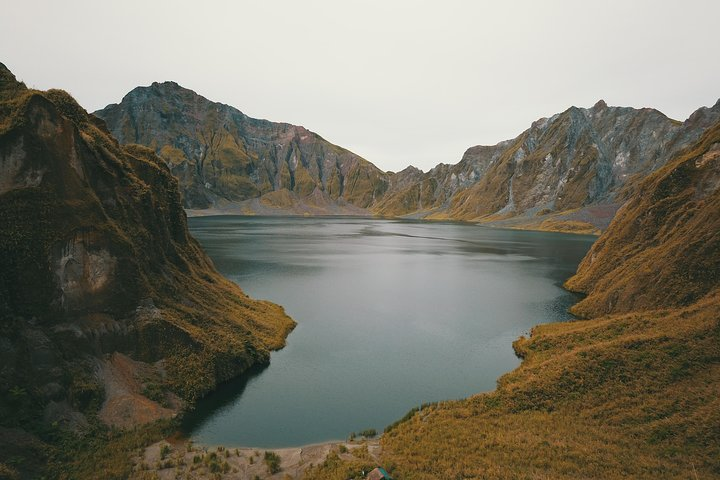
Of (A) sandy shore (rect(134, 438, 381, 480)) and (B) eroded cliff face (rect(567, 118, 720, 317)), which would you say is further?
(B) eroded cliff face (rect(567, 118, 720, 317))

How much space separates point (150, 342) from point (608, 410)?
41146mm

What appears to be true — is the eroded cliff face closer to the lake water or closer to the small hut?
the lake water

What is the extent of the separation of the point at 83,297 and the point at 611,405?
46188 millimetres

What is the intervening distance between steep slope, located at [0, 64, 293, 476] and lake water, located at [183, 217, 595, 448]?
5573 millimetres

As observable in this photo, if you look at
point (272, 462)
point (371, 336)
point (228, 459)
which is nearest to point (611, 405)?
point (272, 462)

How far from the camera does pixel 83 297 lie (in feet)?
122

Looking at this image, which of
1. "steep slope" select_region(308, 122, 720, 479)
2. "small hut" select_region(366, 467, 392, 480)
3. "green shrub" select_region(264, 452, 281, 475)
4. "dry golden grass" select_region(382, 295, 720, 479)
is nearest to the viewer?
"small hut" select_region(366, 467, 392, 480)

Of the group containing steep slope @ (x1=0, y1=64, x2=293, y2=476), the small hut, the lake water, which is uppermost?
steep slope @ (x1=0, y1=64, x2=293, y2=476)

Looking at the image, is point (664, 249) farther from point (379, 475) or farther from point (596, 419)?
point (379, 475)

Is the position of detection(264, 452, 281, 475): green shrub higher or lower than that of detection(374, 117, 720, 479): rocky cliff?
lower

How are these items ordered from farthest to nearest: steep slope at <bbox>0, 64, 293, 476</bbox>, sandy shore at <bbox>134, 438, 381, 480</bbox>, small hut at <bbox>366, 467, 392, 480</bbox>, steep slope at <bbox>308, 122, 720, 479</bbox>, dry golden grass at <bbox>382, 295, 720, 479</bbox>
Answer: steep slope at <bbox>0, 64, 293, 476</bbox> < sandy shore at <bbox>134, 438, 381, 480</bbox> < steep slope at <bbox>308, 122, 720, 479</bbox> < dry golden grass at <bbox>382, 295, 720, 479</bbox> < small hut at <bbox>366, 467, 392, 480</bbox>

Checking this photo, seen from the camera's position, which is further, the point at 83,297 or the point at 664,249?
the point at 664,249

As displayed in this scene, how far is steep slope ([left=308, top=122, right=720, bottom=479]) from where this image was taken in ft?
86.8

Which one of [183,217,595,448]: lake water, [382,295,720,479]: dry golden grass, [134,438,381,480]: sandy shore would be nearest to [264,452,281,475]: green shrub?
[134,438,381,480]: sandy shore
